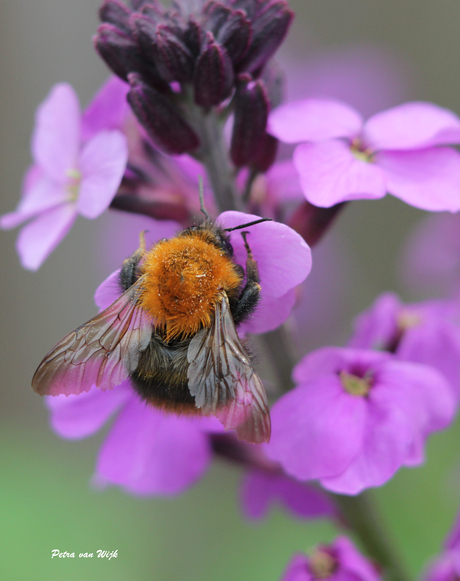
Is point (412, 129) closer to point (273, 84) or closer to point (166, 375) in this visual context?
point (273, 84)

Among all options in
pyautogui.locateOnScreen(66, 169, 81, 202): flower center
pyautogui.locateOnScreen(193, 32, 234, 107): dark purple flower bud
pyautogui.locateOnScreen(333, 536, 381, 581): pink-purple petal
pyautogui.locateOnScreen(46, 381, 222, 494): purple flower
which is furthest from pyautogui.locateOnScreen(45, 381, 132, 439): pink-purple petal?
pyautogui.locateOnScreen(193, 32, 234, 107): dark purple flower bud

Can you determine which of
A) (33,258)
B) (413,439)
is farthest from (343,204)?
(33,258)

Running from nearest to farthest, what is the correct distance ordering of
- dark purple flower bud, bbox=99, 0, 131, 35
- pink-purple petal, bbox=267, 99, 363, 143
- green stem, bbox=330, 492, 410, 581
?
pink-purple petal, bbox=267, 99, 363, 143
dark purple flower bud, bbox=99, 0, 131, 35
green stem, bbox=330, 492, 410, 581

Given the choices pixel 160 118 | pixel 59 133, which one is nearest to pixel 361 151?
pixel 160 118

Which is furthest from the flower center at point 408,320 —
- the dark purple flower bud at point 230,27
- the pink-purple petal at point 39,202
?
the pink-purple petal at point 39,202

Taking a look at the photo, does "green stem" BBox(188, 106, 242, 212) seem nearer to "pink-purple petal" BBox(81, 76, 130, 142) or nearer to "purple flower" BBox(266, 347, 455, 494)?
"pink-purple petal" BBox(81, 76, 130, 142)

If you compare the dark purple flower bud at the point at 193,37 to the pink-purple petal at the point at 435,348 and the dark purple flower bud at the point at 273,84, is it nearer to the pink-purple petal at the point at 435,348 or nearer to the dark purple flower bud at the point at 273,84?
the dark purple flower bud at the point at 273,84
